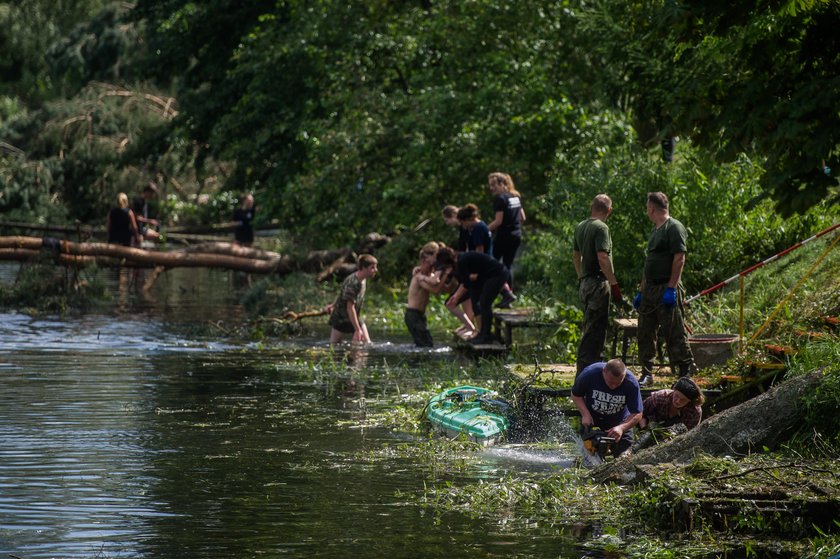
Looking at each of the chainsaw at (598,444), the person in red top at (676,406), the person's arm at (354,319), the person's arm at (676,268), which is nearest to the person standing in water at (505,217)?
the person's arm at (354,319)

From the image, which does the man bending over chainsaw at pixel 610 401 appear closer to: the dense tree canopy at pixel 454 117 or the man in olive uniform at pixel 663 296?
the man in olive uniform at pixel 663 296

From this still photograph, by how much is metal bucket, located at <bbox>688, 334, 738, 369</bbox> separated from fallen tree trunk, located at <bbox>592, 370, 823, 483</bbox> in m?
3.01

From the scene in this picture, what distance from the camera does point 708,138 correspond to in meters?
12.8

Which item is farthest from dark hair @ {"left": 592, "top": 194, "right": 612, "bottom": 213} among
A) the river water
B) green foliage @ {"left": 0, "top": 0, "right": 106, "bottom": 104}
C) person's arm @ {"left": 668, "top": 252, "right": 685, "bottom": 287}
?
green foliage @ {"left": 0, "top": 0, "right": 106, "bottom": 104}

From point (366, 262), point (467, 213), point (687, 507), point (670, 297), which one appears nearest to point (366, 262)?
point (366, 262)

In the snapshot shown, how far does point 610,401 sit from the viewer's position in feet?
39.8

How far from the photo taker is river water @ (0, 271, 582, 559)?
9.45m

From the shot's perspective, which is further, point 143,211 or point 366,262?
point 143,211

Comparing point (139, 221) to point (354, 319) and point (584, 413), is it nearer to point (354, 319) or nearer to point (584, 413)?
point (354, 319)

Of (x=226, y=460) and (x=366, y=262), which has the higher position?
(x=366, y=262)

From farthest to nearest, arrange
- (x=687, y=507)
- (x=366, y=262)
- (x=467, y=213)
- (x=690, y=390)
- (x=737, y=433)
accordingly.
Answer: (x=366, y=262) → (x=467, y=213) → (x=690, y=390) → (x=737, y=433) → (x=687, y=507)

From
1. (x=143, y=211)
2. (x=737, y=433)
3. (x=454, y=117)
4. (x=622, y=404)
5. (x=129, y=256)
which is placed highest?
(x=454, y=117)

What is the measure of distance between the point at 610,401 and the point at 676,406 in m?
0.58

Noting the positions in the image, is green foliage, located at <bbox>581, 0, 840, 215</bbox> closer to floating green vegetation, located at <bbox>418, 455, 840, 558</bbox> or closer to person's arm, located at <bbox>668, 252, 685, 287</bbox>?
person's arm, located at <bbox>668, 252, 685, 287</bbox>
